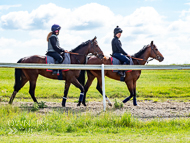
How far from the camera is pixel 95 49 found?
1022 centimetres

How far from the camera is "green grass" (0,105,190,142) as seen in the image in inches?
220

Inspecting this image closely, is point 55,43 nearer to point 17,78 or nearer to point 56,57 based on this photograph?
point 56,57

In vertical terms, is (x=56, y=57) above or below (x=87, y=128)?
above

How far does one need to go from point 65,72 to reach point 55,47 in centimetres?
93

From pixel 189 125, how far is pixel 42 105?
4.48 m

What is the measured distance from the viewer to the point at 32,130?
6242 millimetres

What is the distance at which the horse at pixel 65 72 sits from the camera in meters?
9.70

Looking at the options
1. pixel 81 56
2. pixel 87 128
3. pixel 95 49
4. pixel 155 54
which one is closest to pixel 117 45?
pixel 95 49

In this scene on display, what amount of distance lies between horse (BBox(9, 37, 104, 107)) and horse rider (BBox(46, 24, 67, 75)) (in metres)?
0.34

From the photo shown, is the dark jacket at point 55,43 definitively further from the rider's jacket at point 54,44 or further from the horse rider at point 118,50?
the horse rider at point 118,50

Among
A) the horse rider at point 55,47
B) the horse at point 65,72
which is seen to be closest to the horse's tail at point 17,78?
the horse at point 65,72

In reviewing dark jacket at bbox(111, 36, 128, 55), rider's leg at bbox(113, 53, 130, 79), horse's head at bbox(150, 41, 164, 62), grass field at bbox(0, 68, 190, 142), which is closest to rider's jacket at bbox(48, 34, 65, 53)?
dark jacket at bbox(111, 36, 128, 55)

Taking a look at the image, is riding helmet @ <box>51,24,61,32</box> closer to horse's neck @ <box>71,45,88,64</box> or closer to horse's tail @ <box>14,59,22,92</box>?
horse's neck @ <box>71,45,88,64</box>

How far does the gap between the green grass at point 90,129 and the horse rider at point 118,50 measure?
3674 mm
